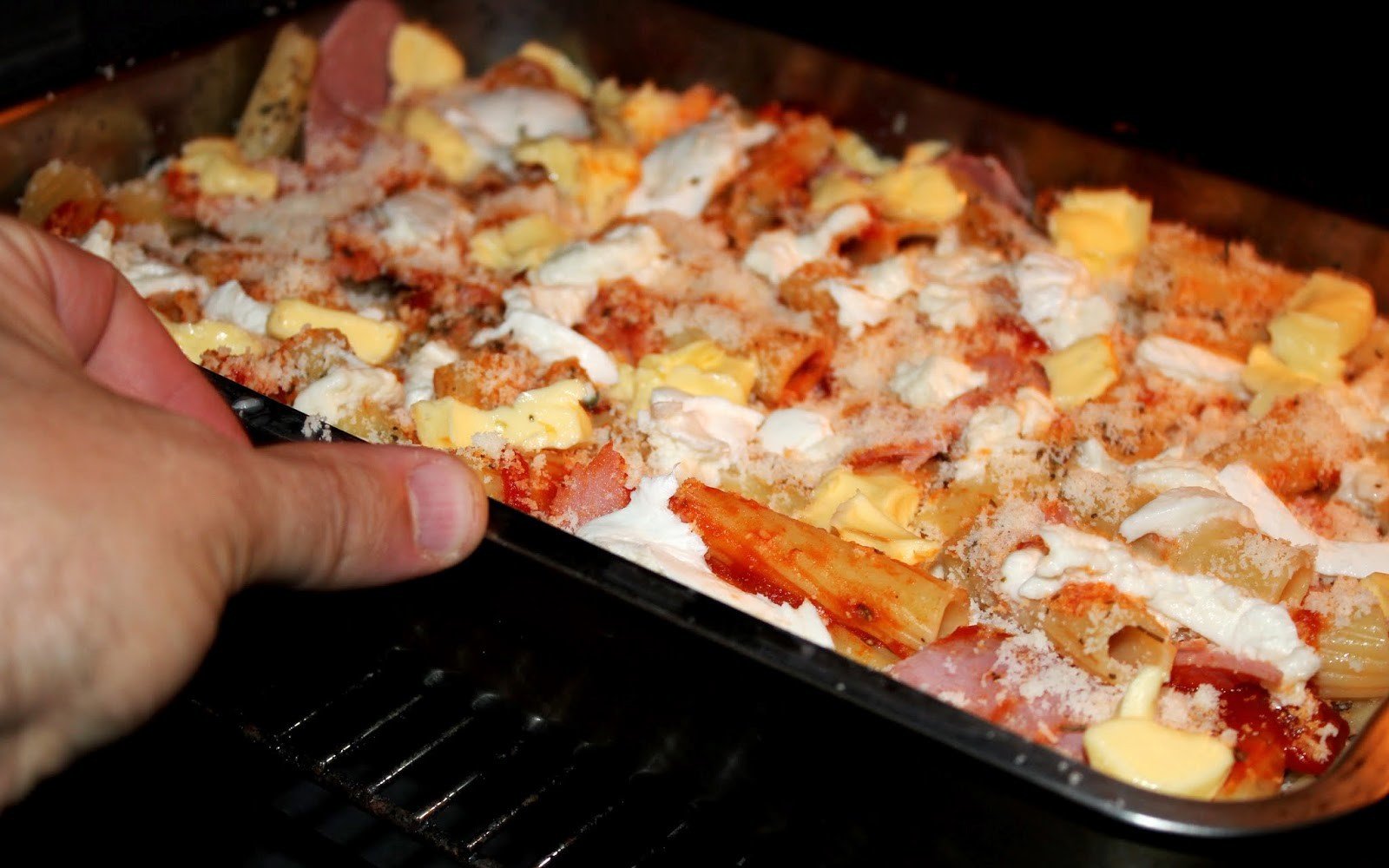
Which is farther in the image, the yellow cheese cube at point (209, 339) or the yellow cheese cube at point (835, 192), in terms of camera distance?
the yellow cheese cube at point (835, 192)

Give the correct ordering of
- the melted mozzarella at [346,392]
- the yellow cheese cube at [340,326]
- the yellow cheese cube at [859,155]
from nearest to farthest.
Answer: the melted mozzarella at [346,392] → the yellow cheese cube at [340,326] → the yellow cheese cube at [859,155]

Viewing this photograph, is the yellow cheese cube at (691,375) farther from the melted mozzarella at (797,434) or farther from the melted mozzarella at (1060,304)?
the melted mozzarella at (1060,304)

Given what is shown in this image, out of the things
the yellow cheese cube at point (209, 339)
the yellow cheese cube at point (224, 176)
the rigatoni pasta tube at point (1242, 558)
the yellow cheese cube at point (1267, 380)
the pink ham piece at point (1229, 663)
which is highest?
the yellow cheese cube at point (1267, 380)

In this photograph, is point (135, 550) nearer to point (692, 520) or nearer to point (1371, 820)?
point (692, 520)

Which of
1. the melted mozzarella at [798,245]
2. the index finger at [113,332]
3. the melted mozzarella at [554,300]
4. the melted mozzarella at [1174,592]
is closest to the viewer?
the index finger at [113,332]

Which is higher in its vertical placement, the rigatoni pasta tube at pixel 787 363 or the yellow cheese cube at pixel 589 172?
the yellow cheese cube at pixel 589 172

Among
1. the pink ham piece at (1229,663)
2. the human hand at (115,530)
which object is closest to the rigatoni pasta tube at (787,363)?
the pink ham piece at (1229,663)

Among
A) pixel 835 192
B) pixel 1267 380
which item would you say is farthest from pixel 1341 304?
pixel 835 192

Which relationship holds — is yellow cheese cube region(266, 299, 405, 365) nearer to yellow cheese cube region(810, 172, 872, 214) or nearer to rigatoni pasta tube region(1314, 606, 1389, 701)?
yellow cheese cube region(810, 172, 872, 214)

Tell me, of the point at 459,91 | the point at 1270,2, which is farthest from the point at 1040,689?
the point at 1270,2
